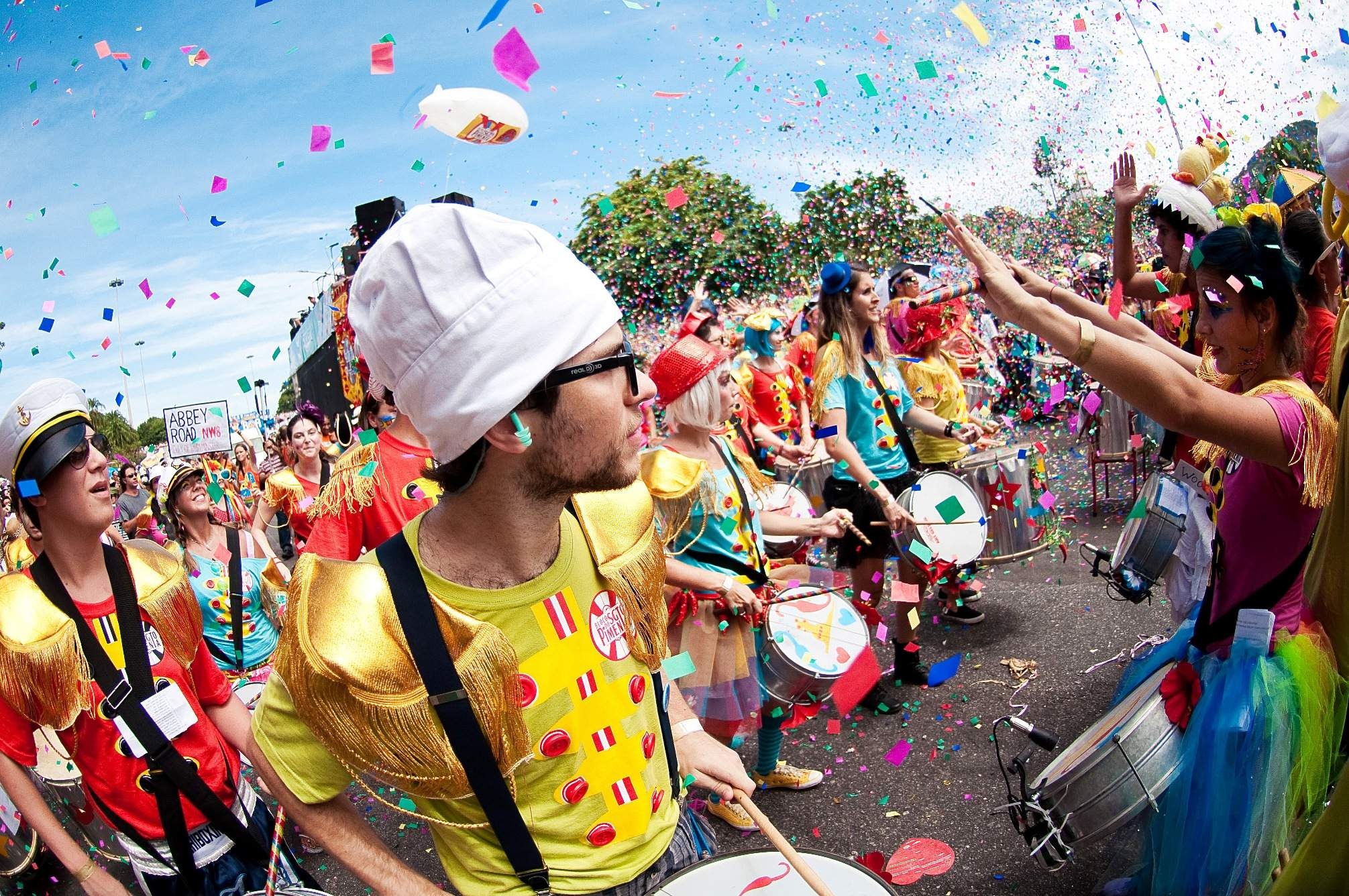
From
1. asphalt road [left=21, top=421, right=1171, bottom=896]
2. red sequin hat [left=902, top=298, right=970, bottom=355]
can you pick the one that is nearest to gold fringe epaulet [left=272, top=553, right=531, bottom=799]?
asphalt road [left=21, top=421, right=1171, bottom=896]

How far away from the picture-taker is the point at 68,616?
7.63 feet

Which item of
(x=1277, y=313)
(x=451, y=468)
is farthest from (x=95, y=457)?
(x=1277, y=313)

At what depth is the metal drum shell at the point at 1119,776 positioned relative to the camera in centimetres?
250

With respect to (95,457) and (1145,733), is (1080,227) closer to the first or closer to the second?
(1145,733)

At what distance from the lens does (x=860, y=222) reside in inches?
867

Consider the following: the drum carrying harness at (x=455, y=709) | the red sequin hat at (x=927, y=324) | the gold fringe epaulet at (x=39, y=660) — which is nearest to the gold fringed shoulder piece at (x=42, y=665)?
the gold fringe epaulet at (x=39, y=660)

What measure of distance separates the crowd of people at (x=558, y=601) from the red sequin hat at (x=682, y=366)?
0.02 meters

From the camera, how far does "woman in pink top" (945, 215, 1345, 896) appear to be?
2.06 meters

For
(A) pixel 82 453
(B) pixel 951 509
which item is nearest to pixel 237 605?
(A) pixel 82 453

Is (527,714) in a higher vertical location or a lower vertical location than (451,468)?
lower

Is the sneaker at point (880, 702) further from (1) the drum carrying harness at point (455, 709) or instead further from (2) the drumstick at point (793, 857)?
(1) the drum carrying harness at point (455, 709)

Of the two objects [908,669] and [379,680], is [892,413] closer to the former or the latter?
[908,669]

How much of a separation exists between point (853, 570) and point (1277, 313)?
2988mm

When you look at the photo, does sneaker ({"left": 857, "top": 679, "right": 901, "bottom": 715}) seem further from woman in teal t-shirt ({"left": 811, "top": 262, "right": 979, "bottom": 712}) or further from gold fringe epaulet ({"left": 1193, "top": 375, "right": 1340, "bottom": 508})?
gold fringe epaulet ({"left": 1193, "top": 375, "right": 1340, "bottom": 508})
